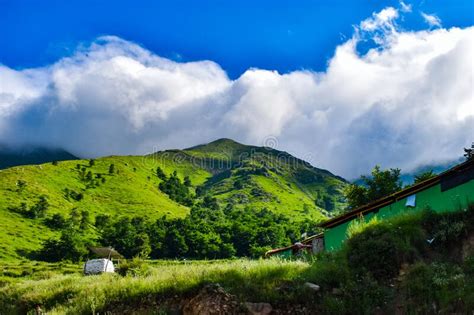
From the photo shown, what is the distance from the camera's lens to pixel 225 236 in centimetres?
13350

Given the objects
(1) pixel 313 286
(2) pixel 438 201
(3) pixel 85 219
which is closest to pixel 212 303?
(1) pixel 313 286

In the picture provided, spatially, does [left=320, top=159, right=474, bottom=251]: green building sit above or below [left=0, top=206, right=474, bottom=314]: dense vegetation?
above

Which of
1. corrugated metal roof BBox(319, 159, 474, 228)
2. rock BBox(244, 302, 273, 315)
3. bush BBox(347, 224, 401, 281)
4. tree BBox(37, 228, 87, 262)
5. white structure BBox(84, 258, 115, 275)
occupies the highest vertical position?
tree BBox(37, 228, 87, 262)

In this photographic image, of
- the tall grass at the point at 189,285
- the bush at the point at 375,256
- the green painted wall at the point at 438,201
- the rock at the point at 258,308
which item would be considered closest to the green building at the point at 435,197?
the green painted wall at the point at 438,201

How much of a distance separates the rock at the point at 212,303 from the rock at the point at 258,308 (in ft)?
1.13

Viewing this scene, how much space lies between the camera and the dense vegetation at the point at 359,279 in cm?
1233

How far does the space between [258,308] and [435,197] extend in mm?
12326

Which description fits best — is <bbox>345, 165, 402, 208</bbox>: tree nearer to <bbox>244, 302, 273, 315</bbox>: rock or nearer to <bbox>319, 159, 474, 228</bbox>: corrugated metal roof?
<bbox>319, 159, 474, 228</bbox>: corrugated metal roof

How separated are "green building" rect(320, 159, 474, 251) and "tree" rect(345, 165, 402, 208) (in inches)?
822

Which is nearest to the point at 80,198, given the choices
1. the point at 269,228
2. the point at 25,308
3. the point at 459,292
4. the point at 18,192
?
the point at 18,192

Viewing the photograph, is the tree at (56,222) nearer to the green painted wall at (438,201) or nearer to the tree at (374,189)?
the tree at (374,189)

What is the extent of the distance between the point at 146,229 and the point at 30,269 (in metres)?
43.5

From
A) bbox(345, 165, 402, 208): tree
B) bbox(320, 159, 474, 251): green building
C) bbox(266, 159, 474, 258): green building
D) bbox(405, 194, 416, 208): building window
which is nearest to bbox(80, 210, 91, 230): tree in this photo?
bbox(345, 165, 402, 208): tree

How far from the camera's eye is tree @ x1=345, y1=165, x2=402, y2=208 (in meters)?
46.6
